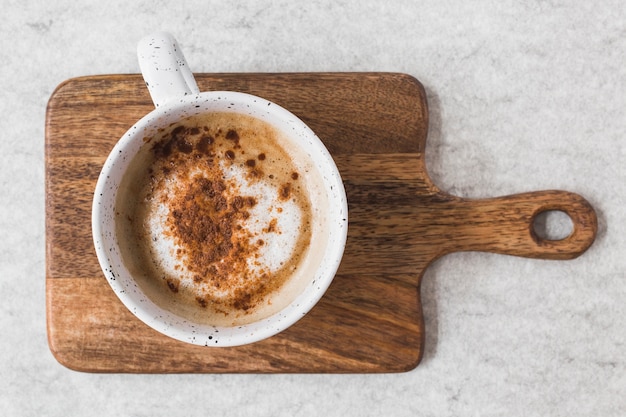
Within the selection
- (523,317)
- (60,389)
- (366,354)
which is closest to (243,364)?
(366,354)

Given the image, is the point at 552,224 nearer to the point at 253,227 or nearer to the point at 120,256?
the point at 253,227

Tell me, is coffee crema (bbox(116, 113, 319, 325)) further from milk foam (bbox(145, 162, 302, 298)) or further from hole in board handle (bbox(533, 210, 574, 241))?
hole in board handle (bbox(533, 210, 574, 241))

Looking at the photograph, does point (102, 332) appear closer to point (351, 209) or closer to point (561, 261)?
point (351, 209)

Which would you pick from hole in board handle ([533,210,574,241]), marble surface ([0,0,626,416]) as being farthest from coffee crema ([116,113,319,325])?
hole in board handle ([533,210,574,241])

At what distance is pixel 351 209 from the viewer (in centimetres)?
86

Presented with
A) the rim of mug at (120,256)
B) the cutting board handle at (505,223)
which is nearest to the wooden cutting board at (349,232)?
the cutting board handle at (505,223)

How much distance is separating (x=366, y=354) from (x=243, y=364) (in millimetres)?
166

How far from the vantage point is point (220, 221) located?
0.81 metres

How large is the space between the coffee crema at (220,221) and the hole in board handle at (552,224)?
0.34 metres

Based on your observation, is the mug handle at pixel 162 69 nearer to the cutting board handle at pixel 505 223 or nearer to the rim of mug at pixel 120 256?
the rim of mug at pixel 120 256

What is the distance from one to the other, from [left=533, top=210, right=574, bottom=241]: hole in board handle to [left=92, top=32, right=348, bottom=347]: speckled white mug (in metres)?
0.34

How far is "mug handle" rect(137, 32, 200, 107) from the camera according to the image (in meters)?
0.72

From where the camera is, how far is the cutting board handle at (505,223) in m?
0.88

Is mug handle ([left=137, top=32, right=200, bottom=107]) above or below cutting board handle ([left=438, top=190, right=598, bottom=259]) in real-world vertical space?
above
